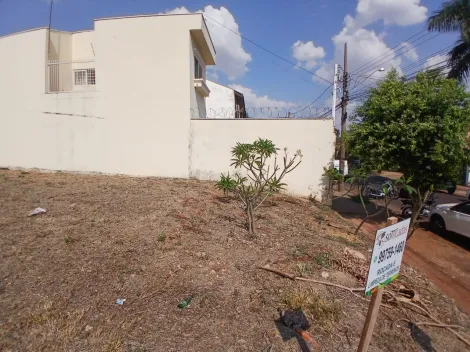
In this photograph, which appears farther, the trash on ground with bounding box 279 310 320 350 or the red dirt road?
the red dirt road

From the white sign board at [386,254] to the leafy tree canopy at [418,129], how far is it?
251 inches

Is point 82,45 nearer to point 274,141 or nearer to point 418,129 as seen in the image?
point 274,141

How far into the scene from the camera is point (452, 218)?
26.8ft

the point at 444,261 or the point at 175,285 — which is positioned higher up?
the point at 175,285

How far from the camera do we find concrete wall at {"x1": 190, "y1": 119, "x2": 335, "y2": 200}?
31.7ft

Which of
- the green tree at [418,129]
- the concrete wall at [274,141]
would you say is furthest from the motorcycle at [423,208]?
the concrete wall at [274,141]

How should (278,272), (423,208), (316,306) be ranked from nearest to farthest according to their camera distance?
(316,306), (278,272), (423,208)

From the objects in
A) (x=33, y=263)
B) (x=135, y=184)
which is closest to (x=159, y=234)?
(x=33, y=263)

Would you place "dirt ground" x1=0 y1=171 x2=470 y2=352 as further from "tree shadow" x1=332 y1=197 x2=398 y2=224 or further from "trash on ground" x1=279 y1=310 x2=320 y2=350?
"tree shadow" x1=332 y1=197 x2=398 y2=224

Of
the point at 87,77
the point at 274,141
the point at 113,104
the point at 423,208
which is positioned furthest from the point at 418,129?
the point at 87,77

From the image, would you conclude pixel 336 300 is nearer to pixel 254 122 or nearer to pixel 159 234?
pixel 159 234

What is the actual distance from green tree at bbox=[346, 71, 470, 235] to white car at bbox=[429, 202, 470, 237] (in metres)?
0.77

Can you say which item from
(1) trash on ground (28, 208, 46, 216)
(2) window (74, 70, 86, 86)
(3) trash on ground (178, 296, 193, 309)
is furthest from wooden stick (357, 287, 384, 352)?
(2) window (74, 70, 86, 86)

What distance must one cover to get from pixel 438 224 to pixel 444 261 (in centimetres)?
265
